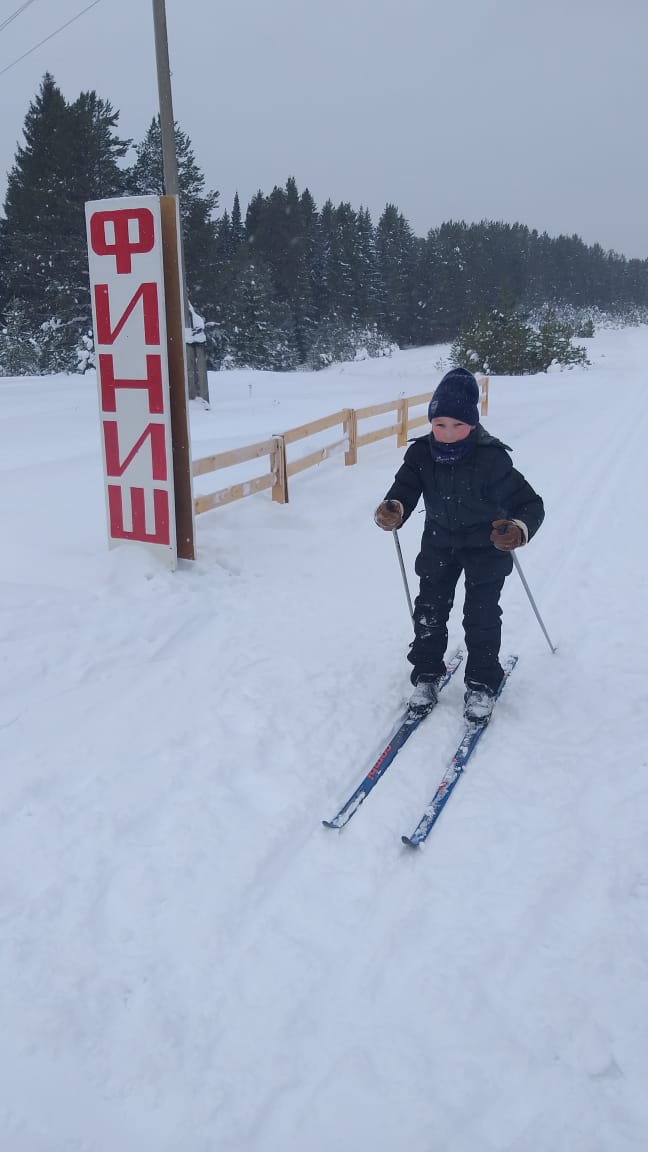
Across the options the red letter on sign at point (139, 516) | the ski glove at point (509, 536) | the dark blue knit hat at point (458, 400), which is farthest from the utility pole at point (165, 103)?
the ski glove at point (509, 536)

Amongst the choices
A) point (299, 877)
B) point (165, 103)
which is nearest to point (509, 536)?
point (299, 877)

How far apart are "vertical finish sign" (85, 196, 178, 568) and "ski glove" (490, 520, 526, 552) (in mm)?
2702

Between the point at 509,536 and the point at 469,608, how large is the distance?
1.85 feet

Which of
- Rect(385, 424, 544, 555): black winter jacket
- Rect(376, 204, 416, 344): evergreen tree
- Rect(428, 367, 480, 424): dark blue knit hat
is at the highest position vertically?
Rect(376, 204, 416, 344): evergreen tree

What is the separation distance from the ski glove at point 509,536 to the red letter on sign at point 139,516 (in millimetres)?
2751

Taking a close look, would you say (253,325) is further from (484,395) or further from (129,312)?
(129,312)

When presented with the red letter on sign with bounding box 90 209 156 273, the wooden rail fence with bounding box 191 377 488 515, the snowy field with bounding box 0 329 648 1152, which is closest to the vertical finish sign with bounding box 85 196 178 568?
the red letter on sign with bounding box 90 209 156 273

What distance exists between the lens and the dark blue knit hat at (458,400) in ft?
11.8

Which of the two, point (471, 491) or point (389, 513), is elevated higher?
point (471, 491)

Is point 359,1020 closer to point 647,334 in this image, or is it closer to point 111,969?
point 111,969

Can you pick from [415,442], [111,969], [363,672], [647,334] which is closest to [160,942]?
[111,969]

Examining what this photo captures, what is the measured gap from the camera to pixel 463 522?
3789 millimetres

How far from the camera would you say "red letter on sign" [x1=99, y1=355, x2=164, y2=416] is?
5.22 metres

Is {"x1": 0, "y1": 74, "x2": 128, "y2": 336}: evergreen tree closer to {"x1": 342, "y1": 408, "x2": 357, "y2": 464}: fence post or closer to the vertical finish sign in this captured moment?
{"x1": 342, "y1": 408, "x2": 357, "y2": 464}: fence post
